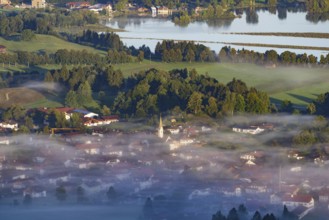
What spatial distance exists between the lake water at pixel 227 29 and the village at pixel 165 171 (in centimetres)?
1119

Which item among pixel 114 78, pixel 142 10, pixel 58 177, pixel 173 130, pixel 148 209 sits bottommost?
pixel 148 209

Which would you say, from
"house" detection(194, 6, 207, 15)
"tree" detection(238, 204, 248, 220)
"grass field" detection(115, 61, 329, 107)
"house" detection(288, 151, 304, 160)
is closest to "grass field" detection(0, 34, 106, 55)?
"grass field" detection(115, 61, 329, 107)

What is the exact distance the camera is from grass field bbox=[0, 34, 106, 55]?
86.9ft

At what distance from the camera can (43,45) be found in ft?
89.5

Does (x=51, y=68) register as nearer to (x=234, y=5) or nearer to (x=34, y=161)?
(x=34, y=161)

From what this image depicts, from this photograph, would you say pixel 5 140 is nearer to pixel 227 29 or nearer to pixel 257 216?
pixel 257 216

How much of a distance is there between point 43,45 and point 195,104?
35.0 feet

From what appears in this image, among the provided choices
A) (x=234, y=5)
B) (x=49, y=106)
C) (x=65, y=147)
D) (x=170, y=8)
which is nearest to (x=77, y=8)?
(x=170, y=8)

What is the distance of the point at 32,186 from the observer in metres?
13.3

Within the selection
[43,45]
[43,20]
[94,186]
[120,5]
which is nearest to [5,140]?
[94,186]

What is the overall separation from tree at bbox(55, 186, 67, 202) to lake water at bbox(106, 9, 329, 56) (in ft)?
45.5

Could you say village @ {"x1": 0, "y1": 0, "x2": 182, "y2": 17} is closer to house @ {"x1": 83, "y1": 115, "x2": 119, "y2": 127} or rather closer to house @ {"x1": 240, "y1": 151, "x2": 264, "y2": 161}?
house @ {"x1": 83, "y1": 115, "x2": 119, "y2": 127}

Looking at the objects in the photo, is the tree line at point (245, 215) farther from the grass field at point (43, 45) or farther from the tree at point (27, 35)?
the tree at point (27, 35)

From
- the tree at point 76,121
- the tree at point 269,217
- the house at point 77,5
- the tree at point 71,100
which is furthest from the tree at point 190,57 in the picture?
the house at point 77,5
